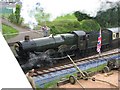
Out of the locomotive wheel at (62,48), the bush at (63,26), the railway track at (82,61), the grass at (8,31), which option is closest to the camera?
the railway track at (82,61)

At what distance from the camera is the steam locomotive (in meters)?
6.95

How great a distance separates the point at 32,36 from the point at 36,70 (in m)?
1.75

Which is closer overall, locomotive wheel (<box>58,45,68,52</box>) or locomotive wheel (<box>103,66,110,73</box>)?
locomotive wheel (<box>103,66,110,73</box>)

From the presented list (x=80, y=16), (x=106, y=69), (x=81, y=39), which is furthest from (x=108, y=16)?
(x=106, y=69)

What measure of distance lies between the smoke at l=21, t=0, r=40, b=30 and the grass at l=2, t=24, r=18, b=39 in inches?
20.9

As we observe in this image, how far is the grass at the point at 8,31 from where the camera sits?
24.6 feet

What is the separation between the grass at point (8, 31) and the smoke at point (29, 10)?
0.53 metres

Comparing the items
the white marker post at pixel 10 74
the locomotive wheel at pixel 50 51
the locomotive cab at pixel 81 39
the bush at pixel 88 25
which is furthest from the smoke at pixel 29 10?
the white marker post at pixel 10 74

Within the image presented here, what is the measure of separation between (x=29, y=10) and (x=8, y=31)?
0.97 m

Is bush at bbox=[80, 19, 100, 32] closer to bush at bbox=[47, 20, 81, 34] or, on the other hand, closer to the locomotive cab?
bush at bbox=[47, 20, 81, 34]

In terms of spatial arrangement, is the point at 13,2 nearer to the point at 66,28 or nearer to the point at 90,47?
the point at 66,28

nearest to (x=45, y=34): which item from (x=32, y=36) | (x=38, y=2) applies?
(x=32, y=36)

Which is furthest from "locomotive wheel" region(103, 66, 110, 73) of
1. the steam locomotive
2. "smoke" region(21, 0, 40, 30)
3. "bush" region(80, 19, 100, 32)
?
"smoke" region(21, 0, 40, 30)

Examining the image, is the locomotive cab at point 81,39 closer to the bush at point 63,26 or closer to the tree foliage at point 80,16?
the bush at point 63,26
